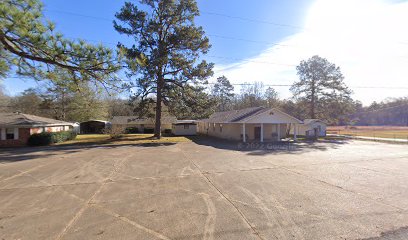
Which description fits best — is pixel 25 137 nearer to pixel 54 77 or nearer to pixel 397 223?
pixel 54 77

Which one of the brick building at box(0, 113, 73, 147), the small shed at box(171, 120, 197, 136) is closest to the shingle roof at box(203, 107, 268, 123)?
the small shed at box(171, 120, 197, 136)

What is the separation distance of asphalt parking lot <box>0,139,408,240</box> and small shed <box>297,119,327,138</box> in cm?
2468

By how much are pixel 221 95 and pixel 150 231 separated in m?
63.6

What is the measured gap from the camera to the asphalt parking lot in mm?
4539

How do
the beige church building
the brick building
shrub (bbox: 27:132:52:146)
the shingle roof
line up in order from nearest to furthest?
the brick building → shrub (bbox: 27:132:52:146) → the beige church building → the shingle roof

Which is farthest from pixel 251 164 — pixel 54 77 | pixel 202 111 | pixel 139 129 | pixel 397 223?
pixel 139 129

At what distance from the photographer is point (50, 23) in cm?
594

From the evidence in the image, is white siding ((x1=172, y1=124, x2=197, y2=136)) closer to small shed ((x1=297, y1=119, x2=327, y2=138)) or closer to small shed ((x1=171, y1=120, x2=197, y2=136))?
small shed ((x1=171, y1=120, x2=197, y2=136))

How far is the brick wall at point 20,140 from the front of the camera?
72.9 ft

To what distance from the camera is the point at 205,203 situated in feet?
20.1

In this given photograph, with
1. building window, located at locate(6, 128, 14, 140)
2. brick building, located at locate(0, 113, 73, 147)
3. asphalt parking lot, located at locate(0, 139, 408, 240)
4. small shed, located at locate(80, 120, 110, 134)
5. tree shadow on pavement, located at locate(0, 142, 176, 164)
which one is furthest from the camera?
small shed, located at locate(80, 120, 110, 134)

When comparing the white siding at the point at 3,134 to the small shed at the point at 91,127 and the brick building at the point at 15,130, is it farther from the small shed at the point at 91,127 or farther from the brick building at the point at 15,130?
the small shed at the point at 91,127

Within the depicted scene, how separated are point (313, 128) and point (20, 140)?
36.3 metres

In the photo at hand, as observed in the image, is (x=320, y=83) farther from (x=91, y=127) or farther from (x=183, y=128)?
(x=91, y=127)
